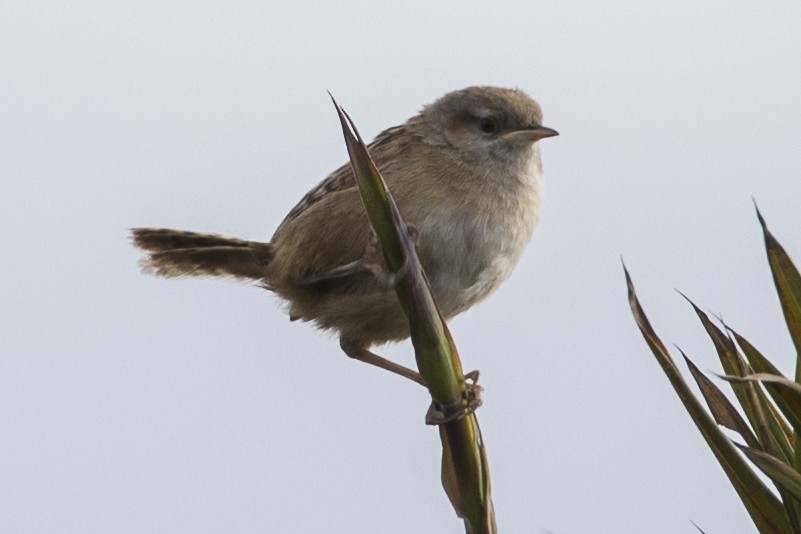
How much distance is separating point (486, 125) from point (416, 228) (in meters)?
1.15

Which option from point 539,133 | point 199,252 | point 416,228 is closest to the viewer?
point 416,228

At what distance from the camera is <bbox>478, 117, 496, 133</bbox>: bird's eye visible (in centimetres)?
472

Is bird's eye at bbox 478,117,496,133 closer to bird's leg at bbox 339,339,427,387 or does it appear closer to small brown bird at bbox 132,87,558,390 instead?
small brown bird at bbox 132,87,558,390

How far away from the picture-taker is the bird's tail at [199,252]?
15.5ft

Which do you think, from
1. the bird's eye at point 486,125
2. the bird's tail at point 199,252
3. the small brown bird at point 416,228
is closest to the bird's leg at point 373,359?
the small brown bird at point 416,228

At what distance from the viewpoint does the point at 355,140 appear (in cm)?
189

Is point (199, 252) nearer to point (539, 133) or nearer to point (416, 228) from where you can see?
point (416, 228)

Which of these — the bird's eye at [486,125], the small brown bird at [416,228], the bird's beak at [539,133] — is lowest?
the small brown bird at [416,228]

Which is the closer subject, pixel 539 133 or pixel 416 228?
pixel 416 228

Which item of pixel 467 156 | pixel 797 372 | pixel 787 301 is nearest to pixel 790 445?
pixel 797 372

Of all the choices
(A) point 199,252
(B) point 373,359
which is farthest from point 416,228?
(A) point 199,252

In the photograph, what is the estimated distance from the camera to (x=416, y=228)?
12.2ft

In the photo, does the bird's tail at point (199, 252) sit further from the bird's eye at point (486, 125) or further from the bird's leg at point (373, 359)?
the bird's eye at point (486, 125)

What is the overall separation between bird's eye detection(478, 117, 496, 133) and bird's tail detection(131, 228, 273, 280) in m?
1.02
